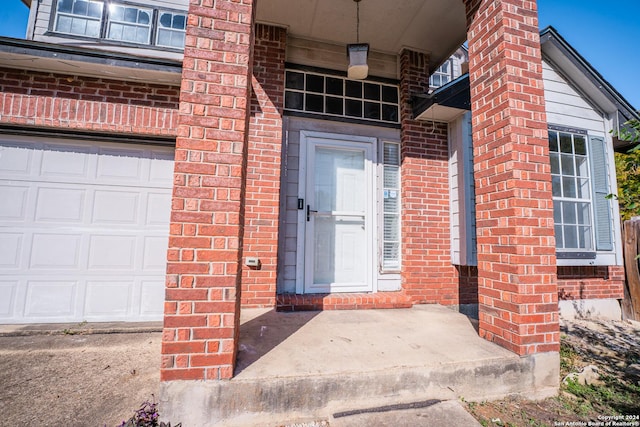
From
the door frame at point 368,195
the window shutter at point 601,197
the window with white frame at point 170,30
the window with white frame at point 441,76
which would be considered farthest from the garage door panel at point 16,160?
the window shutter at point 601,197

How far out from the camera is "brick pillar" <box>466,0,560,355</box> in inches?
90.4

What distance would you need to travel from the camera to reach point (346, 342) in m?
2.45

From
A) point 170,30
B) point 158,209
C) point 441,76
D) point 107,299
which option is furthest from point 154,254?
point 441,76

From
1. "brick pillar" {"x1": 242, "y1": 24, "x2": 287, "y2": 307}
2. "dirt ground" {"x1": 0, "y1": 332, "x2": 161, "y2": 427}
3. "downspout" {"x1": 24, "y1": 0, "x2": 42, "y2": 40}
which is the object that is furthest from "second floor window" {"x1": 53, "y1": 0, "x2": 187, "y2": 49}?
"dirt ground" {"x1": 0, "y1": 332, "x2": 161, "y2": 427}

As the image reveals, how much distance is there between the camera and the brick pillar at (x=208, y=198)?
181 centimetres

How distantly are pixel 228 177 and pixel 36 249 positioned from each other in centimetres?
321

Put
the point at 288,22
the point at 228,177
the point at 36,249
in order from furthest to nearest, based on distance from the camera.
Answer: the point at 288,22
the point at 36,249
the point at 228,177

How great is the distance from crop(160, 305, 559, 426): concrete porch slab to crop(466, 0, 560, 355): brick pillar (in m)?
0.26

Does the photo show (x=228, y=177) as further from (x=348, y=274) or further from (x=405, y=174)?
(x=405, y=174)

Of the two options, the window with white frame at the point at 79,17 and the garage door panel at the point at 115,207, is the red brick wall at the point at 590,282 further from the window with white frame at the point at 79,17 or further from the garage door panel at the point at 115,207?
the window with white frame at the point at 79,17

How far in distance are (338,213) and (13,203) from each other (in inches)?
155

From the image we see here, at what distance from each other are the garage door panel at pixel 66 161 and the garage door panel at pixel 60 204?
Answer: 19 cm

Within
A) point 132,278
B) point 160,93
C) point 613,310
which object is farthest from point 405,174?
point 613,310

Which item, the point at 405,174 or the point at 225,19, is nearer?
the point at 225,19
